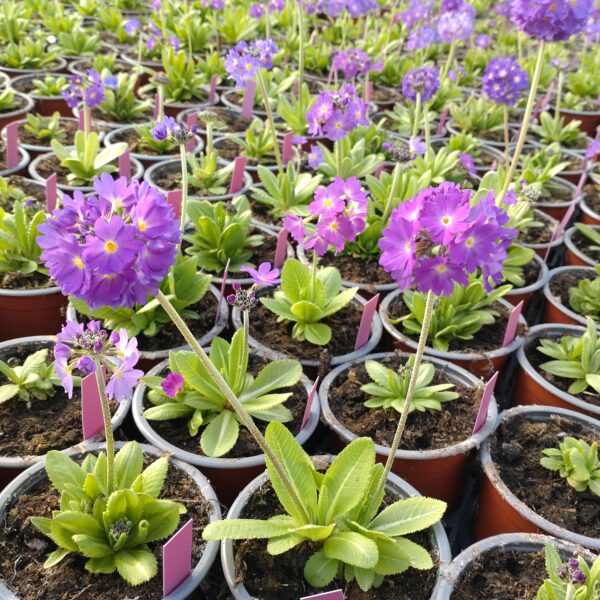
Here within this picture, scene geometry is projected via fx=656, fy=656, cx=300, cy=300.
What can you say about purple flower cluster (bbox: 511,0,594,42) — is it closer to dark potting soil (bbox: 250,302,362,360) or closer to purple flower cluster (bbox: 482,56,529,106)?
purple flower cluster (bbox: 482,56,529,106)

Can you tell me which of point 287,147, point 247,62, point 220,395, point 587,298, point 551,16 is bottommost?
point 587,298

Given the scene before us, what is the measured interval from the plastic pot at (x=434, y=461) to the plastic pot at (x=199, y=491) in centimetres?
52

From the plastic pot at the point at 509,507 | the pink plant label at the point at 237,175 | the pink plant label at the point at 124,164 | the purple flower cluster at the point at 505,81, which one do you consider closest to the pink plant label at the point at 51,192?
the pink plant label at the point at 124,164

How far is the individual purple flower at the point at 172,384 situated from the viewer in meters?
2.14

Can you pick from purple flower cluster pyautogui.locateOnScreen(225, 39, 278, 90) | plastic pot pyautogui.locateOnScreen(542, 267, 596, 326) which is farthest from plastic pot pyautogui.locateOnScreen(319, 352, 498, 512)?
purple flower cluster pyautogui.locateOnScreen(225, 39, 278, 90)

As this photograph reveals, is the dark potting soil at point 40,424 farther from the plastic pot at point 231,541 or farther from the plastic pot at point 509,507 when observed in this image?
the plastic pot at point 509,507

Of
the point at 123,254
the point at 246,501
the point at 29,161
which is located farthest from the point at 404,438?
the point at 29,161

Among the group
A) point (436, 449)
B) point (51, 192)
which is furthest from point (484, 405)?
point (51, 192)

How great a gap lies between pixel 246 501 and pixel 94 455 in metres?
0.50

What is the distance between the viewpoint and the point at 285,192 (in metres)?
3.50

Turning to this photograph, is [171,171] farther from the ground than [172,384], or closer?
closer

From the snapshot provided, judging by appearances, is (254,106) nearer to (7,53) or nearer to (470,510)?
(7,53)

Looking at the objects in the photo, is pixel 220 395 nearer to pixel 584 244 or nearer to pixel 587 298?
pixel 587 298

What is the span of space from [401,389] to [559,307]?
1209 millimetres
